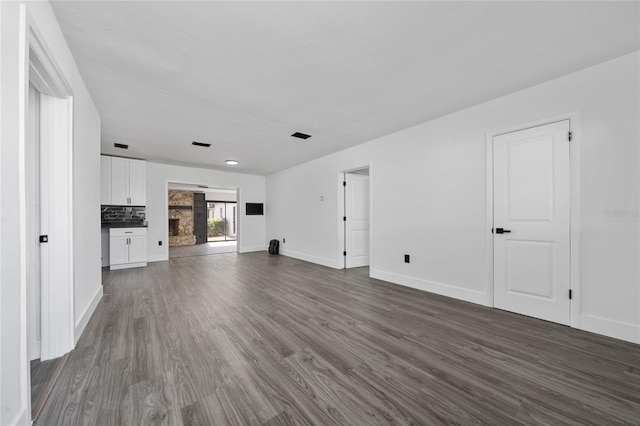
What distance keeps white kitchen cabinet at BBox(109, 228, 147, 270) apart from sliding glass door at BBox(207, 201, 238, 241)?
7.03 meters

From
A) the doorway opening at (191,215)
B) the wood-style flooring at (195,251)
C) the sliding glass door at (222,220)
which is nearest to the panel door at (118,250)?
the wood-style flooring at (195,251)

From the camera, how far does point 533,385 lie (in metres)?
1.58

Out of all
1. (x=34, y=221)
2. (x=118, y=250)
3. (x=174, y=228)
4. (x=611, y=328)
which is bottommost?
(x=611, y=328)

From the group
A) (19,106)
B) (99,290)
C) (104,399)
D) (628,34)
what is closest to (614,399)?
(628,34)

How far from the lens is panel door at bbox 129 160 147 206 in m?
5.37

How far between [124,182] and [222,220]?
7486 mm

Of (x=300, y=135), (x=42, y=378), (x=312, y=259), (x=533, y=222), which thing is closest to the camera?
(x=42, y=378)

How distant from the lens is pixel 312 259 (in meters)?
5.81

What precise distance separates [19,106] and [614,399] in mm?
3648

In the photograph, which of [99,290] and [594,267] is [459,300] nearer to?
[594,267]

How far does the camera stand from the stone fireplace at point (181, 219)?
9.88m

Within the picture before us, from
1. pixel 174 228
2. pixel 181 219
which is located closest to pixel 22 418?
pixel 181 219

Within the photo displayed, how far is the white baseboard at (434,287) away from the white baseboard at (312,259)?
3.44 feet

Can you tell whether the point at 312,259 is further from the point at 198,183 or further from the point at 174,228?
the point at 174,228
